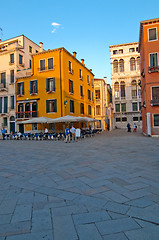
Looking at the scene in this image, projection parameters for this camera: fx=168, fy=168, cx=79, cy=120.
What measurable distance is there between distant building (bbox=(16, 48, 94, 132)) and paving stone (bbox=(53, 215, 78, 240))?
60.7 ft

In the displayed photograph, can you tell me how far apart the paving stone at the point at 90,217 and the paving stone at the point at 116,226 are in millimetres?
107

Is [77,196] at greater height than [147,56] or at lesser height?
lesser

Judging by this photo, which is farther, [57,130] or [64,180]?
[57,130]

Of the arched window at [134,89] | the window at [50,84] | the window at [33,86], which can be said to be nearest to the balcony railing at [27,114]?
the window at [33,86]

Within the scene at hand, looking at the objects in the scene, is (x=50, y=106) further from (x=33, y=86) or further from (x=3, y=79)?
(x=3, y=79)

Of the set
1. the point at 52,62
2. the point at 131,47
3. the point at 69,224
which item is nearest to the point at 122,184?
the point at 69,224

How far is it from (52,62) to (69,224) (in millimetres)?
21977

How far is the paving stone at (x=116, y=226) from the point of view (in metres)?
2.29

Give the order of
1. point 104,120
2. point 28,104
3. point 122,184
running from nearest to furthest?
1. point 122,184
2. point 28,104
3. point 104,120

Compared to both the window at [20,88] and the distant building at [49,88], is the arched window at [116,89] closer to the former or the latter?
the distant building at [49,88]

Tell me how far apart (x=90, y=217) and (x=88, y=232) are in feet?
1.20

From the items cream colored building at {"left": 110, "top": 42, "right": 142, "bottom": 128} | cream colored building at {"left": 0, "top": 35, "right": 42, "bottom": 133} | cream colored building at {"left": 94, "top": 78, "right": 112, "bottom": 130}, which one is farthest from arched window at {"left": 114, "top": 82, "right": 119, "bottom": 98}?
cream colored building at {"left": 0, "top": 35, "right": 42, "bottom": 133}

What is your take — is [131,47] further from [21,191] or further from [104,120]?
[21,191]

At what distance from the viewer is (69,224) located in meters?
2.46
